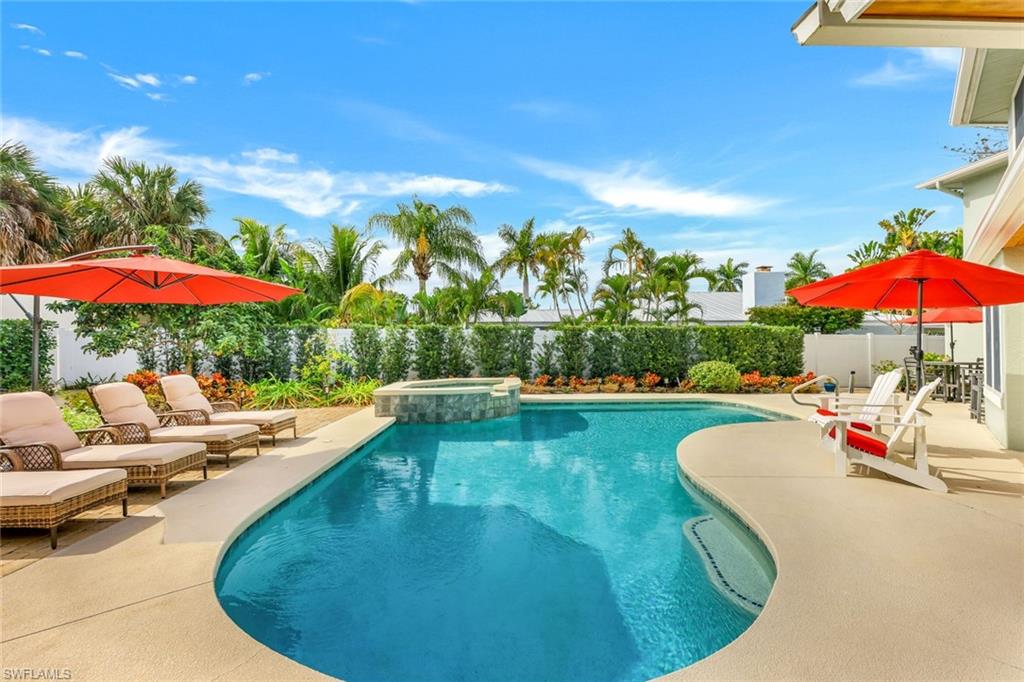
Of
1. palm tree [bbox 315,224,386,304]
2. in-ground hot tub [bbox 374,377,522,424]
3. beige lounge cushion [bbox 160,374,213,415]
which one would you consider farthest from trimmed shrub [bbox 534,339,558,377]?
beige lounge cushion [bbox 160,374,213,415]

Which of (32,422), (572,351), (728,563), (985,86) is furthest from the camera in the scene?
(572,351)

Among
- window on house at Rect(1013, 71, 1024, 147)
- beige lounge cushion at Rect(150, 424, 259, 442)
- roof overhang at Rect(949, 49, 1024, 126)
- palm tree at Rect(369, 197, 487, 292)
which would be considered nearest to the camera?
roof overhang at Rect(949, 49, 1024, 126)

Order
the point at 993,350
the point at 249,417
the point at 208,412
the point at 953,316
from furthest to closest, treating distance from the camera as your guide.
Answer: the point at 953,316 < the point at 993,350 < the point at 249,417 < the point at 208,412

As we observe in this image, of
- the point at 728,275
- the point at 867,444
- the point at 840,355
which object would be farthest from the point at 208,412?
the point at 728,275

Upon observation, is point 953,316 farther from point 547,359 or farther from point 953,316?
point 547,359

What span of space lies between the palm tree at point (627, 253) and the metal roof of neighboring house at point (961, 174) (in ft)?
62.5

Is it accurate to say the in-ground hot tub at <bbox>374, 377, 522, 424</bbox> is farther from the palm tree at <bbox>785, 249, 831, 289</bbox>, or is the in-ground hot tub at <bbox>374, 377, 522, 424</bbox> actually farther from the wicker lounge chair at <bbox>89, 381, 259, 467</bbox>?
the palm tree at <bbox>785, 249, 831, 289</bbox>

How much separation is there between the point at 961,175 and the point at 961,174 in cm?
4

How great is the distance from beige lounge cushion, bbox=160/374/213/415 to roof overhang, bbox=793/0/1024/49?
8400mm

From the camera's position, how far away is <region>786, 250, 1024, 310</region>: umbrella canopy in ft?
19.2

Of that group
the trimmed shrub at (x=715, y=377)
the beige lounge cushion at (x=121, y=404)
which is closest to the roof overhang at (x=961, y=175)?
the trimmed shrub at (x=715, y=377)

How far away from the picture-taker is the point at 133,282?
271 inches

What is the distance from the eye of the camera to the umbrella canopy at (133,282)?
531 cm

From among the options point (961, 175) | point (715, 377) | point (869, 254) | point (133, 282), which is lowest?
point (715, 377)
